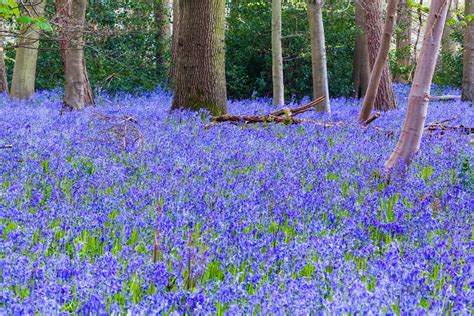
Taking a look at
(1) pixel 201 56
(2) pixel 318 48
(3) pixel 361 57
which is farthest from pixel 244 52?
(1) pixel 201 56

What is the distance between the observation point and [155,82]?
19516 millimetres

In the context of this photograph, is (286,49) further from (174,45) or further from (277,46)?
(277,46)

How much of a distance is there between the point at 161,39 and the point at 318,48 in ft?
32.8

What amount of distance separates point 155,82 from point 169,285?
1713cm

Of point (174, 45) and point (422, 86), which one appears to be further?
point (174, 45)

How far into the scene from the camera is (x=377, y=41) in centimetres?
1391

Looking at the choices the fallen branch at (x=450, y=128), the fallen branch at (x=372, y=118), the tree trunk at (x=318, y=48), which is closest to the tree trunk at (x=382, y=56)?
the fallen branch at (x=372, y=118)

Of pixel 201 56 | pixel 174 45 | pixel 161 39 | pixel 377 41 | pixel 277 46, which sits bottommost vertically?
pixel 201 56

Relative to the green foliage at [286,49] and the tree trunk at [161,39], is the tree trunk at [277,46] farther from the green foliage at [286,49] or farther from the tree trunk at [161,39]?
the tree trunk at [161,39]

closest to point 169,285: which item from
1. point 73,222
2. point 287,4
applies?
point 73,222

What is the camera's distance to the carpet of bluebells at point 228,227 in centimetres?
259

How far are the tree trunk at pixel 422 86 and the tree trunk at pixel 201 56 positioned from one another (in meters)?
4.82

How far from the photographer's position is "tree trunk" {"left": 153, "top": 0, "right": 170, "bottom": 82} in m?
20.1

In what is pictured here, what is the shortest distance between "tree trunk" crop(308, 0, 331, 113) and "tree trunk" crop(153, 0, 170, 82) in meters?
8.91
